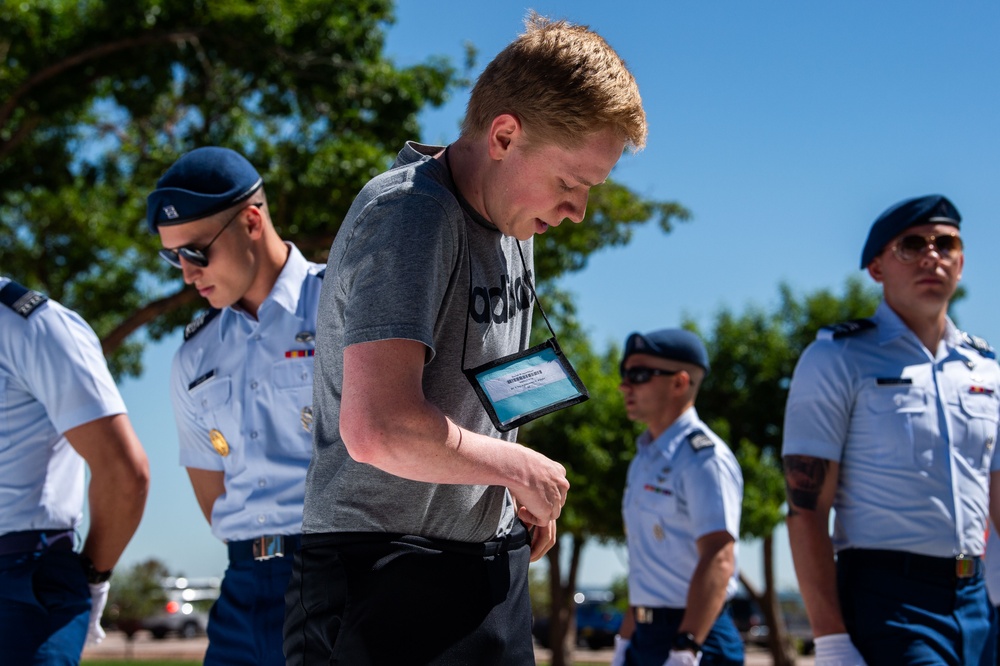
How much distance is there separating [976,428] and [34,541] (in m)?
3.32

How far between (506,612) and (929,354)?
2.64 m

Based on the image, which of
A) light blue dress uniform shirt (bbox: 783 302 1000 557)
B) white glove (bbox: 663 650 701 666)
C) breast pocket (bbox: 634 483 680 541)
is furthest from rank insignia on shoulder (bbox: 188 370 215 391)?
breast pocket (bbox: 634 483 680 541)

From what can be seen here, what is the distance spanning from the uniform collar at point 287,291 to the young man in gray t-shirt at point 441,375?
152cm

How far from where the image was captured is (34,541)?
3693 millimetres

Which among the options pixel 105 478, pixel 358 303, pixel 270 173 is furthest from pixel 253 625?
pixel 270 173

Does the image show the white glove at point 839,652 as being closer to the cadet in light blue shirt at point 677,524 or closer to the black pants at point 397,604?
the cadet in light blue shirt at point 677,524

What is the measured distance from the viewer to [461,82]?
607 inches

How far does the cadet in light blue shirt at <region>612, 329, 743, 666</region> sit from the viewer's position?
19.0 feet

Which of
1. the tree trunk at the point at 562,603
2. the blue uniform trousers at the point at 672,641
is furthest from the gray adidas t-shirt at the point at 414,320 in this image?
the tree trunk at the point at 562,603

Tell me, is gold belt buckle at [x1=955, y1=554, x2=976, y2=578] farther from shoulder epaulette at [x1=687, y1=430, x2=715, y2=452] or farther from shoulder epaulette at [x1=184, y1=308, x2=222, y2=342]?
shoulder epaulette at [x1=184, y1=308, x2=222, y2=342]

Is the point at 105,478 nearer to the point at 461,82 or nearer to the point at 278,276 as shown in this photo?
the point at 278,276

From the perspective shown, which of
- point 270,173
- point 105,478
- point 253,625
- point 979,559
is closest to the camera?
point 253,625

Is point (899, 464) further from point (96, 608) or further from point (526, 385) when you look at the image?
point (96, 608)

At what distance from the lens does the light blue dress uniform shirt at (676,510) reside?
6082 mm
